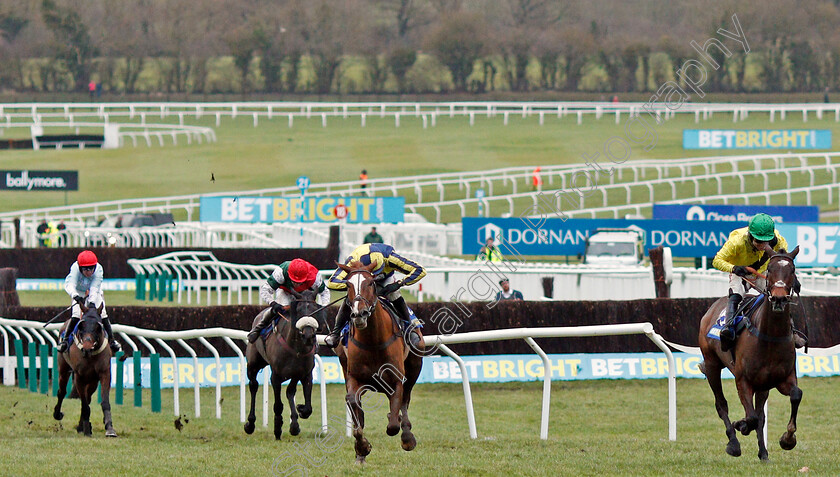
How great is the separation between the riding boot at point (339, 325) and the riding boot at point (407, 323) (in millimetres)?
339

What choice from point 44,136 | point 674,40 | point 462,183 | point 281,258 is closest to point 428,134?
point 462,183

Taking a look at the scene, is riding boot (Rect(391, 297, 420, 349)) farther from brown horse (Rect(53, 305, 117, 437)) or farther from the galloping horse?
brown horse (Rect(53, 305, 117, 437))

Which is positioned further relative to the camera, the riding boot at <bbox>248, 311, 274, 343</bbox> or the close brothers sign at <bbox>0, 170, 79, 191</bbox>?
the close brothers sign at <bbox>0, 170, 79, 191</bbox>

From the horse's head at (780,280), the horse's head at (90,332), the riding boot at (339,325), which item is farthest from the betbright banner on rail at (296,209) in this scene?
the horse's head at (780,280)

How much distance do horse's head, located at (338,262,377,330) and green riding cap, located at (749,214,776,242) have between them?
8.36 ft

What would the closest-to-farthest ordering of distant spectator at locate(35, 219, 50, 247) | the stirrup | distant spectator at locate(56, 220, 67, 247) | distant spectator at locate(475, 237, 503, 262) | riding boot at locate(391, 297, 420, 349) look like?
the stirrup < riding boot at locate(391, 297, 420, 349) < distant spectator at locate(475, 237, 503, 262) < distant spectator at locate(35, 219, 50, 247) < distant spectator at locate(56, 220, 67, 247)

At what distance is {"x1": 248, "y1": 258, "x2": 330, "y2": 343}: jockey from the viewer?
9.55 m

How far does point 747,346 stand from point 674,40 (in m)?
61.4

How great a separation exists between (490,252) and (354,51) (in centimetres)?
5388

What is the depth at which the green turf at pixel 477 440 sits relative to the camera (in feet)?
24.5

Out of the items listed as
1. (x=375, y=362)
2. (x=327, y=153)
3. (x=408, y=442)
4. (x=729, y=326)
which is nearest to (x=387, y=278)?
(x=375, y=362)

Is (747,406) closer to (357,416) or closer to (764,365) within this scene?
(764,365)

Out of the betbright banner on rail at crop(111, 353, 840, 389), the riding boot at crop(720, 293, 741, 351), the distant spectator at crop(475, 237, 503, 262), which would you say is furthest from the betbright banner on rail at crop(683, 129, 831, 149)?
the riding boot at crop(720, 293, 741, 351)

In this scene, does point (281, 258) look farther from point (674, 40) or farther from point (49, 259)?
point (674, 40)
